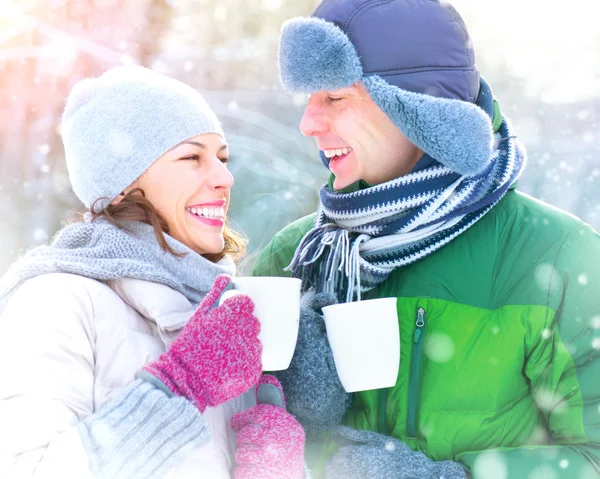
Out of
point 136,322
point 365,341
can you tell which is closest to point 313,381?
point 365,341

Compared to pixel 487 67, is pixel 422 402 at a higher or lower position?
lower

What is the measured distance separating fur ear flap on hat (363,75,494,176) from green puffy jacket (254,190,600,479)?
160 millimetres

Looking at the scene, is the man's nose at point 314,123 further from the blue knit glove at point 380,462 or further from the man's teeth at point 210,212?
the blue knit glove at point 380,462

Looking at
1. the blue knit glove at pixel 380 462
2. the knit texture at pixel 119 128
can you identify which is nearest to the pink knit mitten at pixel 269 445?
the blue knit glove at pixel 380 462

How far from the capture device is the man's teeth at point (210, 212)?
1442 mm

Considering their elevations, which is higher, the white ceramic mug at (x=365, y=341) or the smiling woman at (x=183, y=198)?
the smiling woman at (x=183, y=198)

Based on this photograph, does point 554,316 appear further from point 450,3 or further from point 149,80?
point 149,80

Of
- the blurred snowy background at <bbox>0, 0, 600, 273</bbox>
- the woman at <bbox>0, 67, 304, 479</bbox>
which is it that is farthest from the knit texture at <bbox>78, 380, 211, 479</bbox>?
the blurred snowy background at <bbox>0, 0, 600, 273</bbox>

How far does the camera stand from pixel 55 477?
3.07ft

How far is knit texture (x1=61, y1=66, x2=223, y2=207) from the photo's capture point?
1.39 m

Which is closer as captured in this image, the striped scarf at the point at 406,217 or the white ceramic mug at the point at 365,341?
the white ceramic mug at the point at 365,341

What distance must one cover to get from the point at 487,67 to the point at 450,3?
3.43 metres

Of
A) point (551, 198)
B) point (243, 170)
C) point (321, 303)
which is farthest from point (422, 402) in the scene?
point (551, 198)

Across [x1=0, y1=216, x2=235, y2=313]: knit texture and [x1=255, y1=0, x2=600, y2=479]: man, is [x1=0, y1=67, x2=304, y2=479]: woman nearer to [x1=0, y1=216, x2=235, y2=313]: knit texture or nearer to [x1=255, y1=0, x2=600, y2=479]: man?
[x1=0, y1=216, x2=235, y2=313]: knit texture
